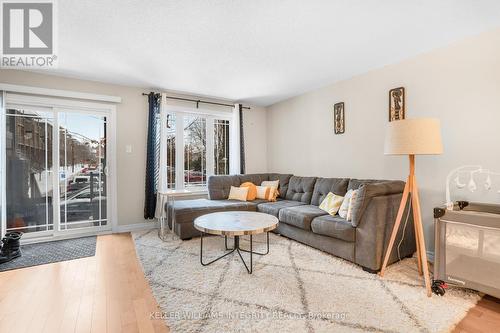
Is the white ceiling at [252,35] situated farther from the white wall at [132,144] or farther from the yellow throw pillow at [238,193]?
the yellow throw pillow at [238,193]

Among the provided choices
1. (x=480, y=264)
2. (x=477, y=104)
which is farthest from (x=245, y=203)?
(x=477, y=104)

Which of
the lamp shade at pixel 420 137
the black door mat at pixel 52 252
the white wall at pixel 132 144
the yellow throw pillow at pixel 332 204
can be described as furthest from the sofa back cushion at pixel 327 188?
the black door mat at pixel 52 252

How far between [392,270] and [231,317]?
5.75ft

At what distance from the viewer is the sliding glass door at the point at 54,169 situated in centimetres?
342

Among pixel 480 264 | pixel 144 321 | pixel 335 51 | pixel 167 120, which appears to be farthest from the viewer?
pixel 167 120

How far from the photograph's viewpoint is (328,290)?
2092 millimetres

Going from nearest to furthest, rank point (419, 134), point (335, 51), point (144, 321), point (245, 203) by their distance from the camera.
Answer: point (144, 321), point (419, 134), point (335, 51), point (245, 203)

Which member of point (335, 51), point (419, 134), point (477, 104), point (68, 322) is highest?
point (335, 51)

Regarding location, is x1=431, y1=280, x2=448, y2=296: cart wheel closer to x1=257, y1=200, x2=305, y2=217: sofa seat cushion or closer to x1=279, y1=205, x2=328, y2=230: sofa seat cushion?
x1=279, y1=205, x2=328, y2=230: sofa seat cushion

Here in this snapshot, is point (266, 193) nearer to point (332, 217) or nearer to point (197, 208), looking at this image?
point (197, 208)

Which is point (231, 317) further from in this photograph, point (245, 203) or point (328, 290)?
point (245, 203)

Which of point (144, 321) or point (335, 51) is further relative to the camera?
point (335, 51)

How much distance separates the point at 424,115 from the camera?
2896 mm

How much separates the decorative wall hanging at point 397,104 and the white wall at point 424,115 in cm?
6
